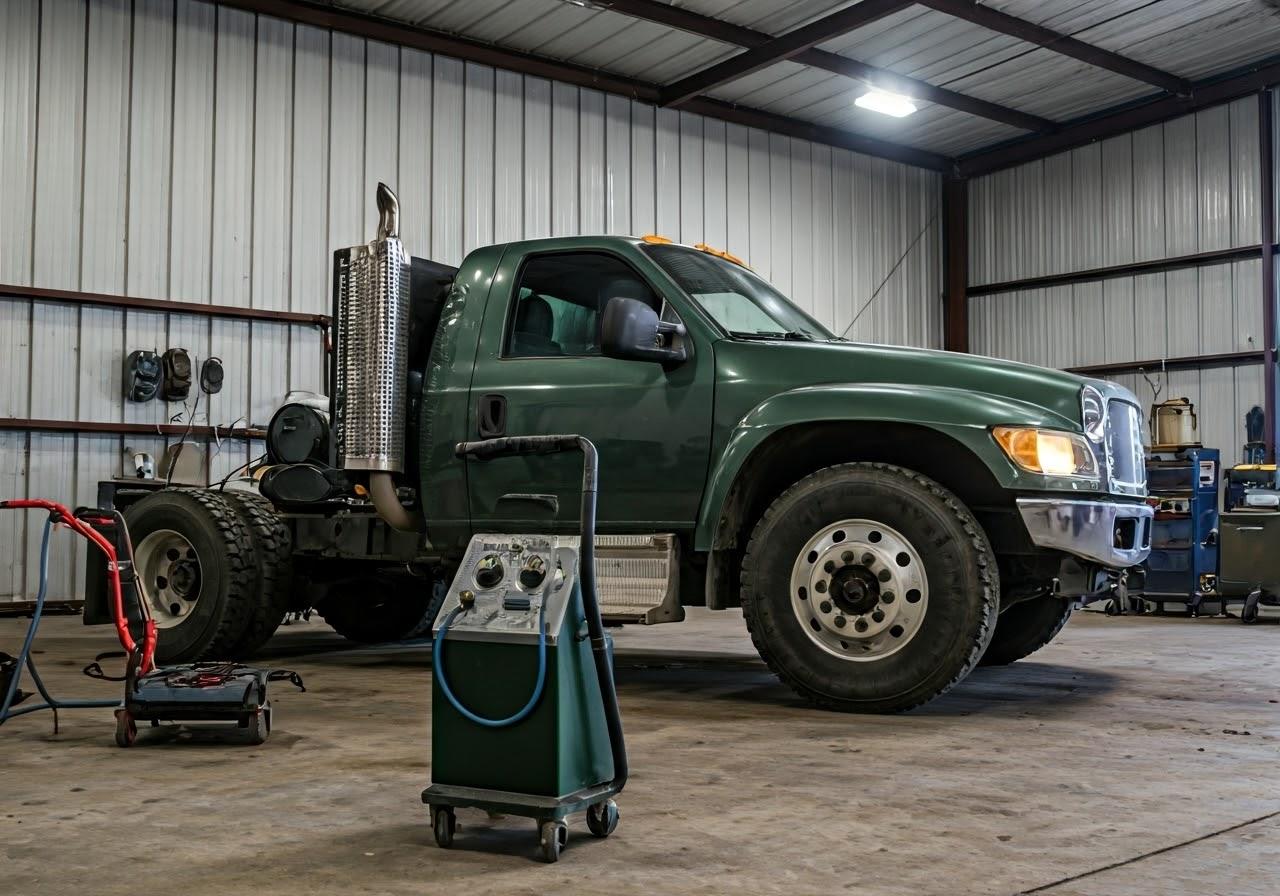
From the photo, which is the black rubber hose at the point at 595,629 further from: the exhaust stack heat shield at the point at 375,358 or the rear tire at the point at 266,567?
the rear tire at the point at 266,567

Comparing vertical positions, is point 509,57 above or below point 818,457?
above

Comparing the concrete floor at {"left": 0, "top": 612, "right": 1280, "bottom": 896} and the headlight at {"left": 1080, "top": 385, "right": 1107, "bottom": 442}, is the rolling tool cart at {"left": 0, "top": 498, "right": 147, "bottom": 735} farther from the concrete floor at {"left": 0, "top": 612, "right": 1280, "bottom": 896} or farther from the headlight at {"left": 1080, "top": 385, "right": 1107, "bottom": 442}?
the headlight at {"left": 1080, "top": 385, "right": 1107, "bottom": 442}

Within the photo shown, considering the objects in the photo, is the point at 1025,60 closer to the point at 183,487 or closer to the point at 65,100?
the point at 65,100

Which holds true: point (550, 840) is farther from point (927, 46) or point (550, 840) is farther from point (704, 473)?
point (927, 46)

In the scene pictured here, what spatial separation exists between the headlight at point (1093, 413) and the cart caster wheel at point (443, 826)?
10.4 ft

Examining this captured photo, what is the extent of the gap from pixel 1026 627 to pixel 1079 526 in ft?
5.39

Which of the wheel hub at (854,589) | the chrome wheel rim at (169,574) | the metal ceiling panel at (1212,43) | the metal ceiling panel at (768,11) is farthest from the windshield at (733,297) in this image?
the metal ceiling panel at (1212,43)

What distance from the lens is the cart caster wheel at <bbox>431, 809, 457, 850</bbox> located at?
2.79m

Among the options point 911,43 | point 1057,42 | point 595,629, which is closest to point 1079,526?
point 595,629

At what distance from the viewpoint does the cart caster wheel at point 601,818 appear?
287 centimetres

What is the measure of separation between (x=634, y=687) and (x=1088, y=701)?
78.2 inches

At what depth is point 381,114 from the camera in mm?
14336

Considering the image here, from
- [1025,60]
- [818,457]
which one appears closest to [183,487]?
[818,457]

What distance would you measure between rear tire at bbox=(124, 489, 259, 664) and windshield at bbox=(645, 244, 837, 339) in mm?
2674
